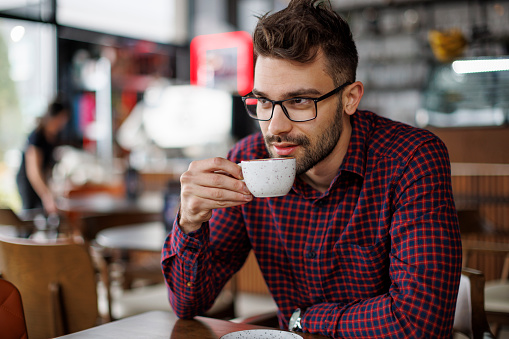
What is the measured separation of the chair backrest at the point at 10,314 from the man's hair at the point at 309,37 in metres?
0.78

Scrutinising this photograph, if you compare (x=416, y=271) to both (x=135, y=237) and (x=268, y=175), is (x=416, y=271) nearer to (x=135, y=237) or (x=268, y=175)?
(x=268, y=175)

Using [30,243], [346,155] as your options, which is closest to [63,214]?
[30,243]

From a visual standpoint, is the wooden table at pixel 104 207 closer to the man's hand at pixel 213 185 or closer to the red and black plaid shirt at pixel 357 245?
the red and black plaid shirt at pixel 357 245

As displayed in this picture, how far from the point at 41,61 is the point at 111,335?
5802mm

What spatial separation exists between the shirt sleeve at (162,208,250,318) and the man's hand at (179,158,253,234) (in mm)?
124

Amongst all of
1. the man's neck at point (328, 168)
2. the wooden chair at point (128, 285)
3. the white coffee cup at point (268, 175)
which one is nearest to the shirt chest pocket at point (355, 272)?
the man's neck at point (328, 168)

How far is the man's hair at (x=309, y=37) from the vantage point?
1.30 metres

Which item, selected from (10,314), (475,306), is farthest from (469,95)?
(10,314)

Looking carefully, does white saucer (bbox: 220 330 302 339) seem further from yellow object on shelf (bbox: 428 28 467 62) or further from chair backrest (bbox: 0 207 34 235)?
yellow object on shelf (bbox: 428 28 467 62)

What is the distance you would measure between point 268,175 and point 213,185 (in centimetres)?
12

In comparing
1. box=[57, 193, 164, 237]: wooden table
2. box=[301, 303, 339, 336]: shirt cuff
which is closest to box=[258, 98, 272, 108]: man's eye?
box=[301, 303, 339, 336]: shirt cuff

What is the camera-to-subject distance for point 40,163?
4547 mm

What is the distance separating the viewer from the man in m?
1.16

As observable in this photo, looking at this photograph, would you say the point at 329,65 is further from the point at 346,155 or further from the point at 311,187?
the point at 311,187
